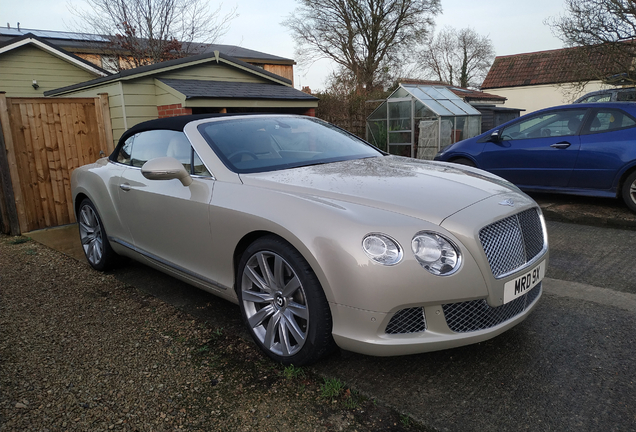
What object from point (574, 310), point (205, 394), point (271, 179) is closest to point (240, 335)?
point (205, 394)

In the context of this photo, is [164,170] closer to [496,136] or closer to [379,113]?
[496,136]

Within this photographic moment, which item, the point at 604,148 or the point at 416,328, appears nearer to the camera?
the point at 416,328

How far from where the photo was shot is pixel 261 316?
2.87m

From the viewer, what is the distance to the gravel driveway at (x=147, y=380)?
2320 millimetres

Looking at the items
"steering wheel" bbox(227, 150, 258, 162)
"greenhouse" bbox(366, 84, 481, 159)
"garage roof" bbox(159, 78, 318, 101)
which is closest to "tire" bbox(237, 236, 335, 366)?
"steering wheel" bbox(227, 150, 258, 162)

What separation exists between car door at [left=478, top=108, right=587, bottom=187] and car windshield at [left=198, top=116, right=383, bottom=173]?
3.71 metres

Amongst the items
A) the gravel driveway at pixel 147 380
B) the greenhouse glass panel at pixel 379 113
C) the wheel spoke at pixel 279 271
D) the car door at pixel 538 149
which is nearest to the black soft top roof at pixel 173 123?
the gravel driveway at pixel 147 380

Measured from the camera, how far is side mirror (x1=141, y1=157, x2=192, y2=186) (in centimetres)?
320

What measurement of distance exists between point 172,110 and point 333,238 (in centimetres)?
773

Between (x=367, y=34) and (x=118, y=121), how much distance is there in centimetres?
2564

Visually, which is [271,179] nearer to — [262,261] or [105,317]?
[262,261]

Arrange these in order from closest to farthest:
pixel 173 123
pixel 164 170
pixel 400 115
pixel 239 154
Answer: pixel 164 170, pixel 239 154, pixel 173 123, pixel 400 115

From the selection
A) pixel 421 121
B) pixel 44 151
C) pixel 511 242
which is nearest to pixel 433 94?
pixel 421 121

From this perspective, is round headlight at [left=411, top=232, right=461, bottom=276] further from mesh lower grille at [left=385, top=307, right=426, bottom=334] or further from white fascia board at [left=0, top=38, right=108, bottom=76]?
white fascia board at [left=0, top=38, right=108, bottom=76]
